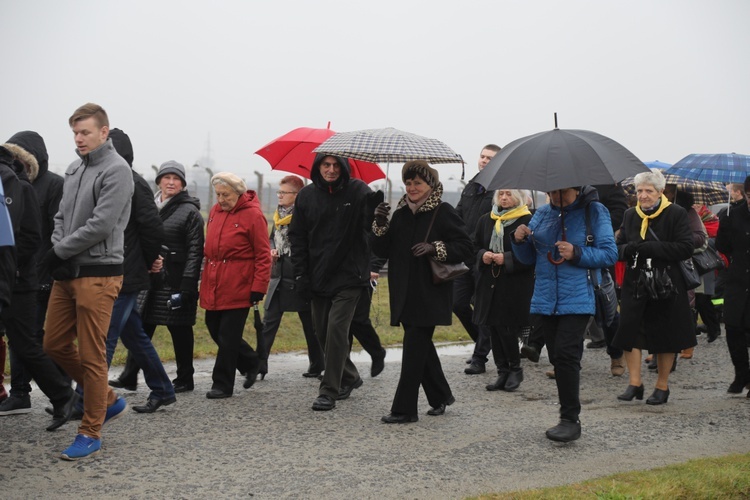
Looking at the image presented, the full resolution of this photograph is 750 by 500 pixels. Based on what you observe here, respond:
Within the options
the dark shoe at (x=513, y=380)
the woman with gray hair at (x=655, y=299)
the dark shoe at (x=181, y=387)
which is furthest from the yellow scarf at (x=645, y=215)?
the dark shoe at (x=181, y=387)

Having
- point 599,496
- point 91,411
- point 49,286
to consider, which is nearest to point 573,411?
point 599,496

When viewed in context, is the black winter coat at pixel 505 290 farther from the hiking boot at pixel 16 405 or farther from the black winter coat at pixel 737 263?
the hiking boot at pixel 16 405

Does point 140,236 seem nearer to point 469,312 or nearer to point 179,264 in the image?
point 179,264

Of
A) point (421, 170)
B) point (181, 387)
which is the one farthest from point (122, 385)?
point (421, 170)

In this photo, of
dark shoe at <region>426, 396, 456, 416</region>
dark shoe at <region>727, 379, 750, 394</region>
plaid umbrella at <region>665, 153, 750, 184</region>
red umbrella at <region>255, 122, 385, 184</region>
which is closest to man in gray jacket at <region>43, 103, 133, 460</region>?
dark shoe at <region>426, 396, 456, 416</region>

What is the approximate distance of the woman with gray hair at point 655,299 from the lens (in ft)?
27.3

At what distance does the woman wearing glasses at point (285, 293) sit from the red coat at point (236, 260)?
3.49 ft

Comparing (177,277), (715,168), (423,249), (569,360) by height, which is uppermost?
(715,168)

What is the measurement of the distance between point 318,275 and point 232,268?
799 mm

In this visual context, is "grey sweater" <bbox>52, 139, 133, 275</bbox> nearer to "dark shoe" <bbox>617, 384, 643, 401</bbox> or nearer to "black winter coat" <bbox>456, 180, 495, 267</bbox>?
"black winter coat" <bbox>456, 180, 495, 267</bbox>

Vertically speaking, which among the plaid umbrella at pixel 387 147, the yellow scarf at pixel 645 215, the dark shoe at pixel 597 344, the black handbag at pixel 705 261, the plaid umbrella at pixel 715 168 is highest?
the plaid umbrella at pixel 387 147

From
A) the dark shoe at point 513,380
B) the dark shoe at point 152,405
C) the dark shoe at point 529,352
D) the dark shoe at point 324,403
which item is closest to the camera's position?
the dark shoe at point 152,405

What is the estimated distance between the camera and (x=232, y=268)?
27.5 feet

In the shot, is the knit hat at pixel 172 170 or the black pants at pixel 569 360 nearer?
the black pants at pixel 569 360
